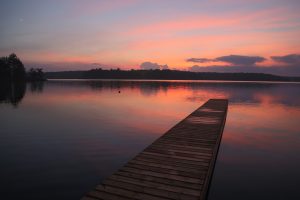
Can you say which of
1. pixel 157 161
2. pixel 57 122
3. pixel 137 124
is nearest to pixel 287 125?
pixel 137 124

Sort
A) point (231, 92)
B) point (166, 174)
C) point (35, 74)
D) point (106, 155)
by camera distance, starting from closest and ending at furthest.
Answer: point (166, 174) < point (106, 155) < point (231, 92) < point (35, 74)

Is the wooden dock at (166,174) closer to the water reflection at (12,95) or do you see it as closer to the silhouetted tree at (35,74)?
the water reflection at (12,95)

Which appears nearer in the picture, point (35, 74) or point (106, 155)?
point (106, 155)

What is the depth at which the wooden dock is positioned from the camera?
779 cm

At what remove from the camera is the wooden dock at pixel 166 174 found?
779cm

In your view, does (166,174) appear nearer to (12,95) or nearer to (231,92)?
(12,95)

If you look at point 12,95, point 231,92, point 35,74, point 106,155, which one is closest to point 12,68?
point 35,74

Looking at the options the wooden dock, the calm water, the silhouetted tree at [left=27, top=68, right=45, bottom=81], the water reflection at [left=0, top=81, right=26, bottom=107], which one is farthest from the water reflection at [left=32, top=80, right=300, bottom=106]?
the silhouetted tree at [left=27, top=68, right=45, bottom=81]

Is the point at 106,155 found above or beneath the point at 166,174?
beneath

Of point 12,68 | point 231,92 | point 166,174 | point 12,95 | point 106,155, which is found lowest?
point 106,155

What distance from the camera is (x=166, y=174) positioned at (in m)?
9.32

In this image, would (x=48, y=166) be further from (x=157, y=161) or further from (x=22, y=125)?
(x=22, y=125)

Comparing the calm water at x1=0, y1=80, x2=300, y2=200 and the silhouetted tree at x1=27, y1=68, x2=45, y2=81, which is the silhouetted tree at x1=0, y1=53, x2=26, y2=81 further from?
the calm water at x1=0, y1=80, x2=300, y2=200

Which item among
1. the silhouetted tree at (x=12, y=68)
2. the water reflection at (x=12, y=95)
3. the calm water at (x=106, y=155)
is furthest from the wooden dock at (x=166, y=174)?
the silhouetted tree at (x=12, y=68)
